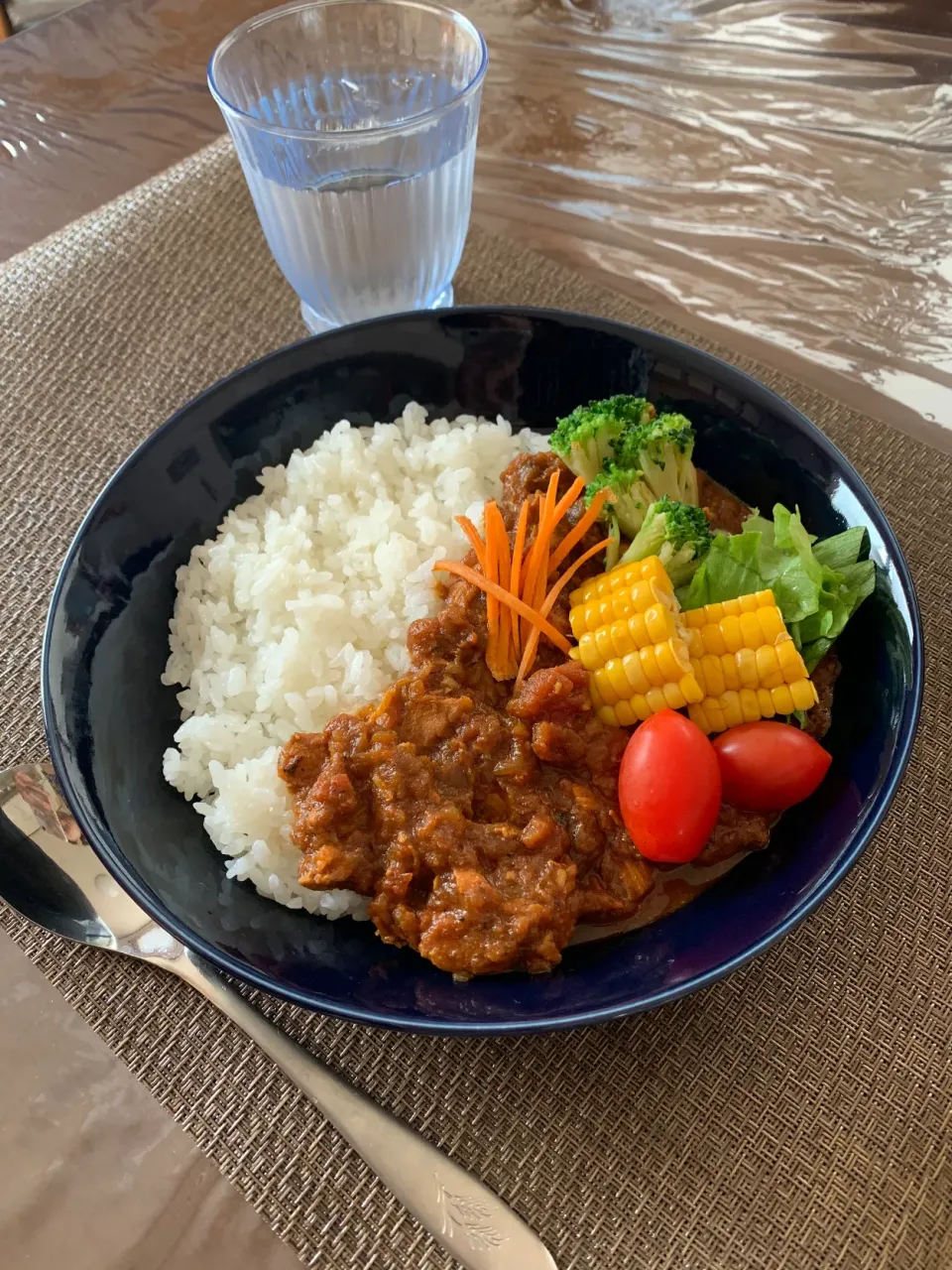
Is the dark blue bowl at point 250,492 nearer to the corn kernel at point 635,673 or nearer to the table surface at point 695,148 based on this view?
the corn kernel at point 635,673

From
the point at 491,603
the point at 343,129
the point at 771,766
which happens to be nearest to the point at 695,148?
the point at 343,129

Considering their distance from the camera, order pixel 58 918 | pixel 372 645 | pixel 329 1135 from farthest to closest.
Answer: pixel 372 645 < pixel 58 918 < pixel 329 1135

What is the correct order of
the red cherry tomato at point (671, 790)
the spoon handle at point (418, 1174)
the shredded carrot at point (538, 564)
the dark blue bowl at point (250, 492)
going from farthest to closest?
the shredded carrot at point (538, 564)
the red cherry tomato at point (671, 790)
the dark blue bowl at point (250, 492)
the spoon handle at point (418, 1174)

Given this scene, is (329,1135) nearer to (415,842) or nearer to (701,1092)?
(415,842)

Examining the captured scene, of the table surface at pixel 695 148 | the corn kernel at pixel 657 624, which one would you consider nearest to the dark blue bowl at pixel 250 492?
the corn kernel at pixel 657 624

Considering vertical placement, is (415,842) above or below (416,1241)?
above

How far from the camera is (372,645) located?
2.22 metres

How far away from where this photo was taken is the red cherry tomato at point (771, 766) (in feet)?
5.98

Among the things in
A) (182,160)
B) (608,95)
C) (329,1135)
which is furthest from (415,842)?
(608,95)

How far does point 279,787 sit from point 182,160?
9.01 ft

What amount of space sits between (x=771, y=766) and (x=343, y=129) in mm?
2350

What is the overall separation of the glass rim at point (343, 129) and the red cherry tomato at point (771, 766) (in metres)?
1.72

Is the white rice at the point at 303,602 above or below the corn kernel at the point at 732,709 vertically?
above

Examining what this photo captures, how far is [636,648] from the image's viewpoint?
1.91 m
